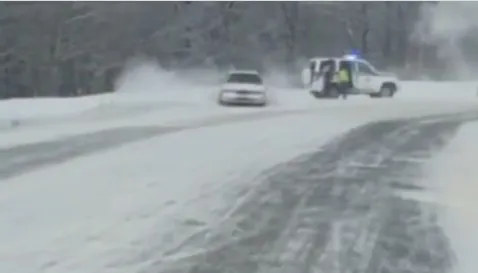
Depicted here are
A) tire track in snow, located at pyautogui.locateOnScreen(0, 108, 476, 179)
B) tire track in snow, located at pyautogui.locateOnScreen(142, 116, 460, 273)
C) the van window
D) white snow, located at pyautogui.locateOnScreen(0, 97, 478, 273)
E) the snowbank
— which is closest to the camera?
tire track in snow, located at pyautogui.locateOnScreen(142, 116, 460, 273)

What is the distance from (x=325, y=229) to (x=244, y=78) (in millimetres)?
25033

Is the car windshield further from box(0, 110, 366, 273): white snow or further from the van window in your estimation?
box(0, 110, 366, 273): white snow

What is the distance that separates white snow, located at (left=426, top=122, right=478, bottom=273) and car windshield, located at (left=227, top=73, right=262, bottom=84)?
15.5m

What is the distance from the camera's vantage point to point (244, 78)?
3391 cm

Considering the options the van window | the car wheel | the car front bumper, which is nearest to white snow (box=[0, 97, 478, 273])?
the car front bumper

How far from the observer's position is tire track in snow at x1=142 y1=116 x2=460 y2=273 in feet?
24.7

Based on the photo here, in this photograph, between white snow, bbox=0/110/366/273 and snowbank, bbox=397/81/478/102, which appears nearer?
white snow, bbox=0/110/366/273

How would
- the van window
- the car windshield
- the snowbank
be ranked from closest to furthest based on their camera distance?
1. the car windshield
2. the van window
3. the snowbank

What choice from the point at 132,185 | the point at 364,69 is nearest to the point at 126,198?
the point at 132,185

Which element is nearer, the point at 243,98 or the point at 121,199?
the point at 121,199

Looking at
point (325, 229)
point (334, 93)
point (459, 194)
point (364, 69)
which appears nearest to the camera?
point (325, 229)

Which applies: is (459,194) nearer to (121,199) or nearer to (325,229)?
(325,229)

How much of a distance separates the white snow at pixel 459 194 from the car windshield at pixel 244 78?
15504 millimetres

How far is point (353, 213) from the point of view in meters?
10.0
